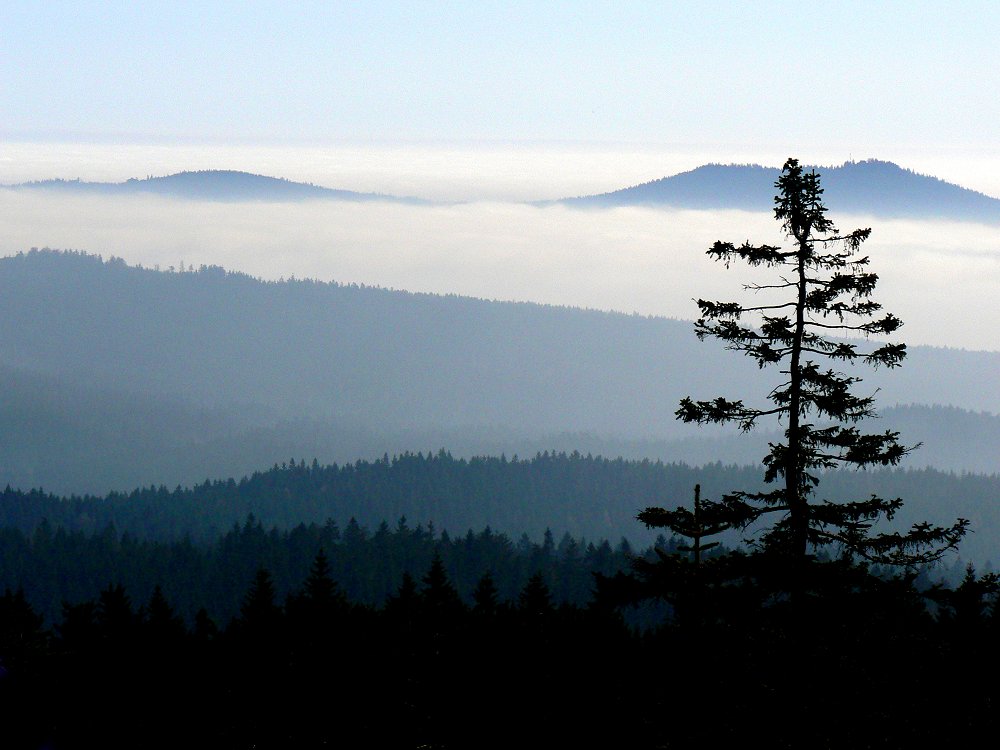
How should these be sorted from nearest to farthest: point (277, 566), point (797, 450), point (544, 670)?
point (797, 450) < point (544, 670) < point (277, 566)

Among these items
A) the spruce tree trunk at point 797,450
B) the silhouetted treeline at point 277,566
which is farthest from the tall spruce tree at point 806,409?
the silhouetted treeline at point 277,566

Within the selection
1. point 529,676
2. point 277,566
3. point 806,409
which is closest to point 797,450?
point 806,409

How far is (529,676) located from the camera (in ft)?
93.7

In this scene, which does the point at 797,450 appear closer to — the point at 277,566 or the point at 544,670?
the point at 544,670

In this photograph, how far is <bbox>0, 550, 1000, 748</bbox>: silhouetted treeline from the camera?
64.9 ft

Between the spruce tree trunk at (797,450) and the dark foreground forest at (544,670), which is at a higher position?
the spruce tree trunk at (797,450)

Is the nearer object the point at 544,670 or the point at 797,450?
the point at 797,450

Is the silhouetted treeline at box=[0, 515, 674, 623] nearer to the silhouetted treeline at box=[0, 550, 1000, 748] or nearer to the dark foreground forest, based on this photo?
the dark foreground forest

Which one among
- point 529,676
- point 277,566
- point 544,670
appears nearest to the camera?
point 529,676

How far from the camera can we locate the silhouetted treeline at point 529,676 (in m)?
19.8

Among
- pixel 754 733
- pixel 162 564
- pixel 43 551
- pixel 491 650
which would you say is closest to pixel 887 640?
pixel 754 733

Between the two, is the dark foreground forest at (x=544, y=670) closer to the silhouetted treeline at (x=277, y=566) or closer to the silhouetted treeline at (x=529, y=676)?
the silhouetted treeline at (x=529, y=676)

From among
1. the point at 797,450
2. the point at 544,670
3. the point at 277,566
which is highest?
the point at 797,450

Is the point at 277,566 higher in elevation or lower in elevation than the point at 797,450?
lower
